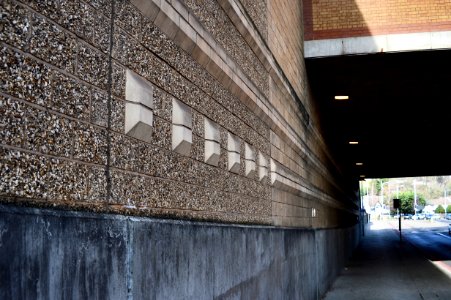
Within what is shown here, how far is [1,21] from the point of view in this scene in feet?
8.03

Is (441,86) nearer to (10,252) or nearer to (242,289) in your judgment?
(242,289)

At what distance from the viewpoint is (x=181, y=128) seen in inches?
187

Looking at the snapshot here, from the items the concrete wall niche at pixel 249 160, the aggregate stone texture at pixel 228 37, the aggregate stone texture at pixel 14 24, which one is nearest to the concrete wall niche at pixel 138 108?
the aggregate stone texture at pixel 14 24

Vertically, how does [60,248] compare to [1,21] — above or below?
below

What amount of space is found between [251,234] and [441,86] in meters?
11.8

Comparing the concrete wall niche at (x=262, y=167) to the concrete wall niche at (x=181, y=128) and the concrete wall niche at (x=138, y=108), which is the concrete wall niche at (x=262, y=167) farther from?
the concrete wall niche at (x=138, y=108)

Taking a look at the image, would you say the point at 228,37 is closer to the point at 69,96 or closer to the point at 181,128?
the point at 181,128

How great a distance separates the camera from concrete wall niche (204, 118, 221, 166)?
220 inches

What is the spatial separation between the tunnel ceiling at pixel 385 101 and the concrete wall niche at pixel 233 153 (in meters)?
7.73

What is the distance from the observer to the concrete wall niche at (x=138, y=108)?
149 inches

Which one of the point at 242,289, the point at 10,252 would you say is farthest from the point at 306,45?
the point at 10,252

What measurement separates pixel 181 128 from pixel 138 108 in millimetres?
939

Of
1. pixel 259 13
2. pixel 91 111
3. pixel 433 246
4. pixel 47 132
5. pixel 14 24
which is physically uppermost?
pixel 259 13

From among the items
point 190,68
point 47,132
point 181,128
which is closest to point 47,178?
point 47,132
